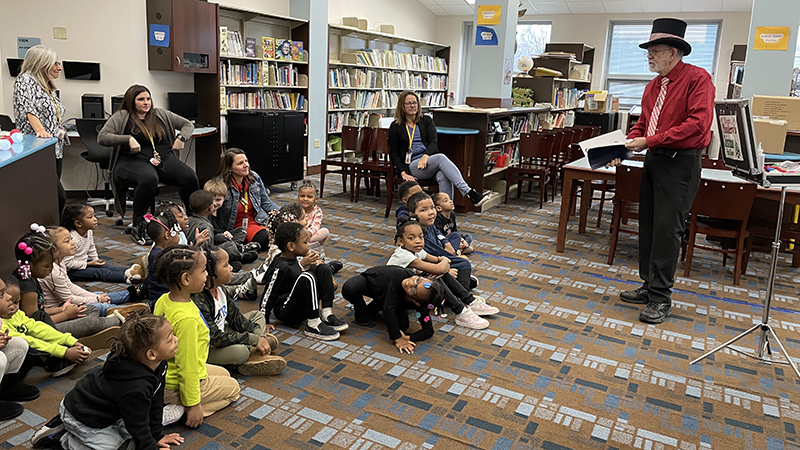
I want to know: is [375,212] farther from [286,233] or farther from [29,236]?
[29,236]

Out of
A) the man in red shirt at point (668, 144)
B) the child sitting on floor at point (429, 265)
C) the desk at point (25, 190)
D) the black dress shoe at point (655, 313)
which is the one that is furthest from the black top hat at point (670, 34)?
the desk at point (25, 190)

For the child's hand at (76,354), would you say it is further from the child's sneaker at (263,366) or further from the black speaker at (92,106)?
the black speaker at (92,106)

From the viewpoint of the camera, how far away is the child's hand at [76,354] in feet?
8.57

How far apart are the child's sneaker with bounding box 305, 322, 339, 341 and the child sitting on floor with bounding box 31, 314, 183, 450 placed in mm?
1221

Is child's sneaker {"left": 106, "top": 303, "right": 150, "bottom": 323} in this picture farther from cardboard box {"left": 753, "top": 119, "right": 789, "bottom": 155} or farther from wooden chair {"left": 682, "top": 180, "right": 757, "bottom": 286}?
cardboard box {"left": 753, "top": 119, "right": 789, "bottom": 155}

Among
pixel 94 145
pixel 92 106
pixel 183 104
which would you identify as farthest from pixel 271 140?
pixel 94 145

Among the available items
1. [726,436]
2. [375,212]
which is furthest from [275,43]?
[726,436]

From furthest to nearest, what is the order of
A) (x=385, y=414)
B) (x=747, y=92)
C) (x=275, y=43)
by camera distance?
(x=275, y=43) → (x=747, y=92) → (x=385, y=414)

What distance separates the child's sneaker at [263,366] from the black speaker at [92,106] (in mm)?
4398

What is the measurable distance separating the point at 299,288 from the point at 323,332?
10.5 inches

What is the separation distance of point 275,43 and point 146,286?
5.14 meters

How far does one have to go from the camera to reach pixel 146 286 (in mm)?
3447

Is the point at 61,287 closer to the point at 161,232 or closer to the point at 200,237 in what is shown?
the point at 161,232

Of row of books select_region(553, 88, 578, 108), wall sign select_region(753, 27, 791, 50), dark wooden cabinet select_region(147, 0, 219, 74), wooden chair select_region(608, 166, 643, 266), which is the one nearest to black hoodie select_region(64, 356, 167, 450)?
wooden chair select_region(608, 166, 643, 266)
